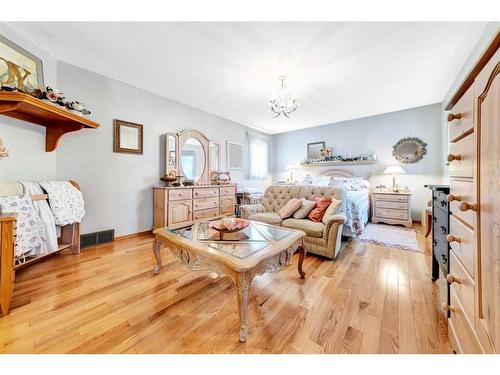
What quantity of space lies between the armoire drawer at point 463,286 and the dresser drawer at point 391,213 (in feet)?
11.1

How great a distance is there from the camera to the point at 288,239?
5.23 feet

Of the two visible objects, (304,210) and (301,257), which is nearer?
(301,257)

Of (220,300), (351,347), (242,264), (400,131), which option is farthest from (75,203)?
(400,131)

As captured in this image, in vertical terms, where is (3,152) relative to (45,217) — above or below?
above

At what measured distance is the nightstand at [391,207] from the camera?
3.75 meters


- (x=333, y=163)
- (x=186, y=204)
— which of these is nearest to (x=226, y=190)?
(x=186, y=204)

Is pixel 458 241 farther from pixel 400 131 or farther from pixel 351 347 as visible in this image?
pixel 400 131

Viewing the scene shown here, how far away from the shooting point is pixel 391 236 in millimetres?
Result: 3139

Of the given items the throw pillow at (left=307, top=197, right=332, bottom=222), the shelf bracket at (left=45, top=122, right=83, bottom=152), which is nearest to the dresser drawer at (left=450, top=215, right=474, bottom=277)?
the throw pillow at (left=307, top=197, right=332, bottom=222)

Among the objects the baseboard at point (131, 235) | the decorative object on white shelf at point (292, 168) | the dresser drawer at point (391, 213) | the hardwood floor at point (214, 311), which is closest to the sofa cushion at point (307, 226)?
the hardwood floor at point (214, 311)

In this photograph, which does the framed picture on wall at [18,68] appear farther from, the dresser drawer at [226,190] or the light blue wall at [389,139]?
the light blue wall at [389,139]

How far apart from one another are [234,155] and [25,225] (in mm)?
3709

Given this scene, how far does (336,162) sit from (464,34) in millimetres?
3186

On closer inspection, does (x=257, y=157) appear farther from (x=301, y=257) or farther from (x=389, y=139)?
(x=301, y=257)
